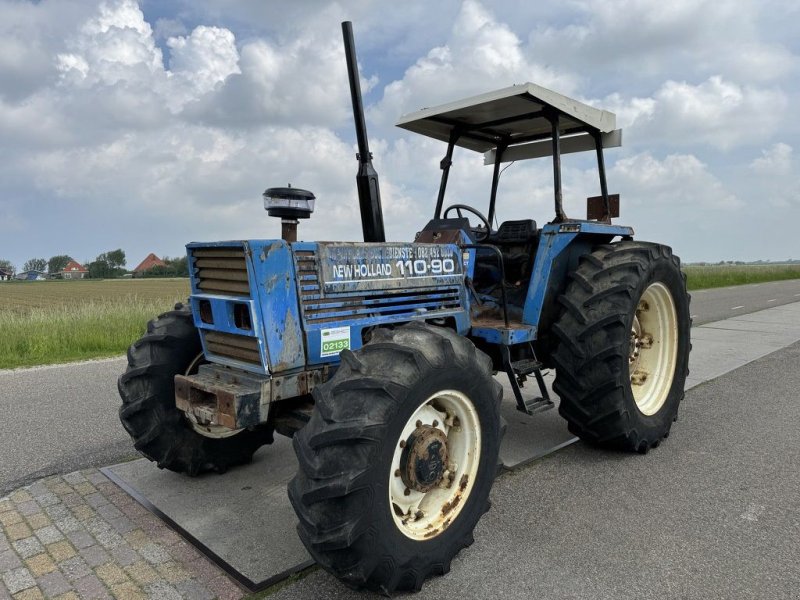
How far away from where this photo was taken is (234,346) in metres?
3.26

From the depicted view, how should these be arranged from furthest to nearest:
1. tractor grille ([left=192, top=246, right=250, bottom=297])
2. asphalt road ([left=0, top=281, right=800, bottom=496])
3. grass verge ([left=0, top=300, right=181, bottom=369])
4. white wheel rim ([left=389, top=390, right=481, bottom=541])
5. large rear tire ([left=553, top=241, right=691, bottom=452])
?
grass verge ([left=0, top=300, right=181, bottom=369]) < asphalt road ([left=0, top=281, right=800, bottom=496]) < large rear tire ([left=553, top=241, right=691, bottom=452]) < tractor grille ([left=192, top=246, right=250, bottom=297]) < white wheel rim ([left=389, top=390, right=481, bottom=541])

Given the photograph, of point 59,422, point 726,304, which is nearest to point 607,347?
point 59,422

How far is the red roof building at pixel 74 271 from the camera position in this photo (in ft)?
245

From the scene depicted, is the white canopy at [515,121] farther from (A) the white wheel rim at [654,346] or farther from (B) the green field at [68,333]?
(B) the green field at [68,333]

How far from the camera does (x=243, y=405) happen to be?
2.93 metres

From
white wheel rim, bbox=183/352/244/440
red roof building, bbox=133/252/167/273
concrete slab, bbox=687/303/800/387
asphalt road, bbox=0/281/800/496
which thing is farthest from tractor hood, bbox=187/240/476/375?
red roof building, bbox=133/252/167/273

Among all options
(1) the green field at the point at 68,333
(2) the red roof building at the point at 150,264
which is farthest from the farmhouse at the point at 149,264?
(1) the green field at the point at 68,333

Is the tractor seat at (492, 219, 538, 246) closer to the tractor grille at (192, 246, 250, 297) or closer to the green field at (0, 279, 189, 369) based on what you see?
the tractor grille at (192, 246, 250, 297)

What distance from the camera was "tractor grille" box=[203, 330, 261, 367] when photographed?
3.11 metres

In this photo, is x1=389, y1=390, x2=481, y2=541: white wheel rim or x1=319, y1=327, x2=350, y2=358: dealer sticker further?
x1=319, y1=327, x2=350, y2=358: dealer sticker

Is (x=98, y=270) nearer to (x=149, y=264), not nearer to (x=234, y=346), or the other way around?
(x=149, y=264)

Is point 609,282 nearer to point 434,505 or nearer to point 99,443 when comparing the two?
point 434,505

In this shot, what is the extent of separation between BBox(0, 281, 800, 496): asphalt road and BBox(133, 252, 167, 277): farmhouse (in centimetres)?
6426

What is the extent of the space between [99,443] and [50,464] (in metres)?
0.45
